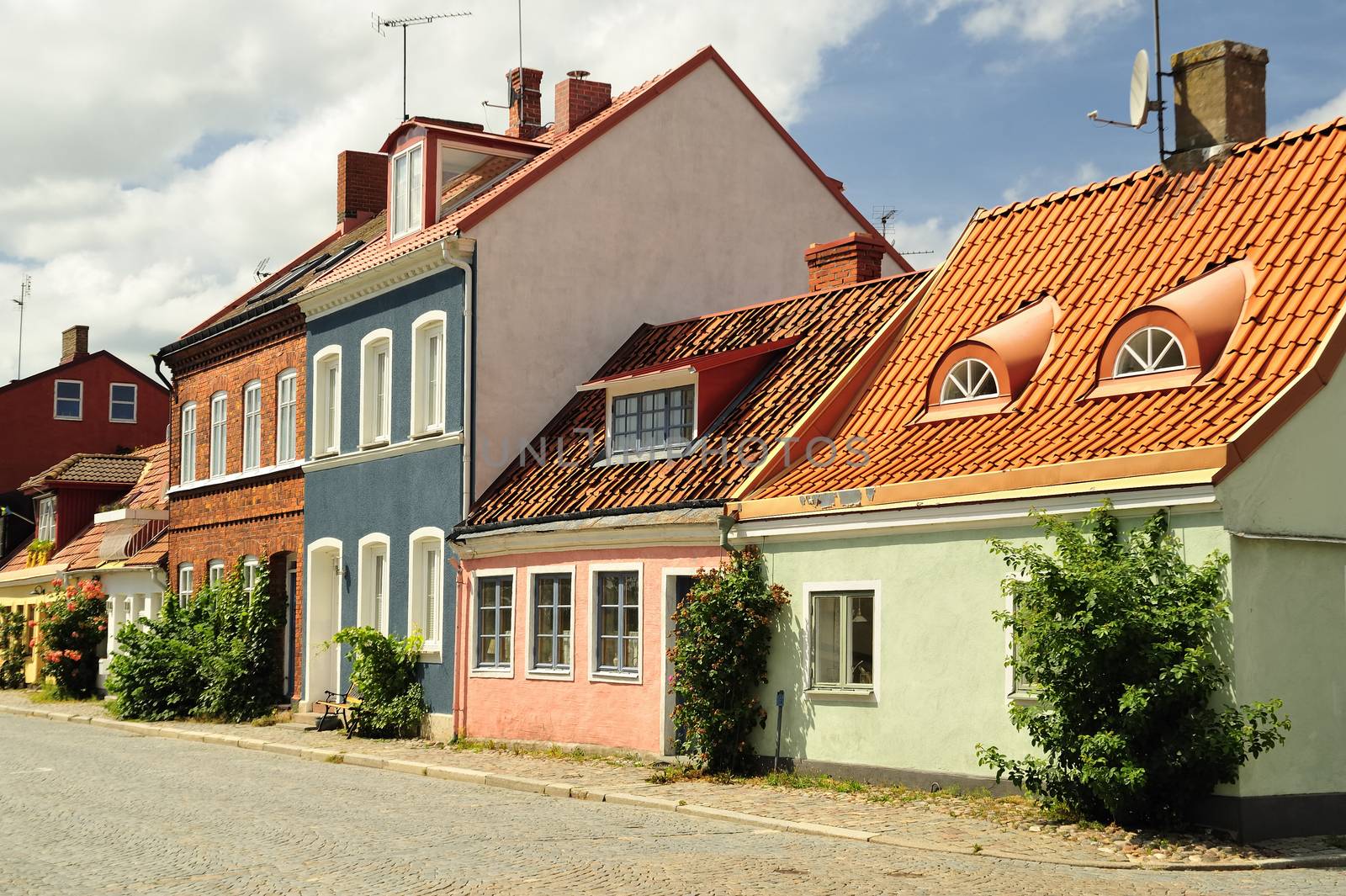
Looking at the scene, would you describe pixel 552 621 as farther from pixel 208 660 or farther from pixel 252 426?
pixel 252 426

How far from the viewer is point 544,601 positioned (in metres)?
22.0

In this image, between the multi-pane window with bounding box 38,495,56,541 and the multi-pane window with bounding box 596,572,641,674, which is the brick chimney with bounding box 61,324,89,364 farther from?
the multi-pane window with bounding box 596,572,641,674

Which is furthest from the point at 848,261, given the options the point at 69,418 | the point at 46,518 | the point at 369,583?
the point at 69,418

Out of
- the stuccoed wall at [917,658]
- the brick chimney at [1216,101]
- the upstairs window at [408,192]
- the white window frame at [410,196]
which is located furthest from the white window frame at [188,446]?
the brick chimney at [1216,101]

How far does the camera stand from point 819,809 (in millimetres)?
15109

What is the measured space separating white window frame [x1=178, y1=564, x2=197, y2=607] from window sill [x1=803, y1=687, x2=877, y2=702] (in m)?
19.0

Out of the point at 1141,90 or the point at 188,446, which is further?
the point at 188,446

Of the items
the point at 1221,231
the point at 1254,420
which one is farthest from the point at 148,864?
the point at 1221,231

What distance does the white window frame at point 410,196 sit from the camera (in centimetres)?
2594

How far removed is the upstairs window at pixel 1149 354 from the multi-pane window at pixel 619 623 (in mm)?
6799

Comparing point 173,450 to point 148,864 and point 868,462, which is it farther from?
point 148,864

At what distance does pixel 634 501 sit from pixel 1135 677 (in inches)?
335

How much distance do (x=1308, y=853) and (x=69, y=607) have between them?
30.6 meters

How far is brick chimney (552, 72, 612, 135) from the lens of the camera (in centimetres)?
2697
